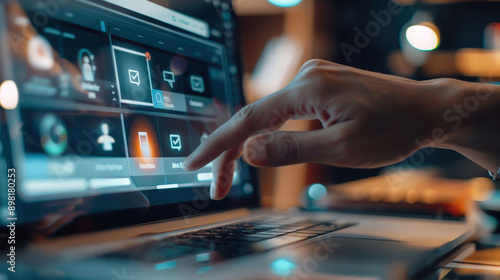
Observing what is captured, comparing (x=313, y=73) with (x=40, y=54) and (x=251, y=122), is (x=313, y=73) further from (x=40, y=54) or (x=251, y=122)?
(x=40, y=54)

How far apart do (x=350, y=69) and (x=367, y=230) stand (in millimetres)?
306

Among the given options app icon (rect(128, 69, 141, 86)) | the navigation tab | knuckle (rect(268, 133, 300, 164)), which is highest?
app icon (rect(128, 69, 141, 86))

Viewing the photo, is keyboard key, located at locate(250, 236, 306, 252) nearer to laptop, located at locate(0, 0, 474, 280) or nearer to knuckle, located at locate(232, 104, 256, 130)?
laptop, located at locate(0, 0, 474, 280)

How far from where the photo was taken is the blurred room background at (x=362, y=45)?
1.33 m

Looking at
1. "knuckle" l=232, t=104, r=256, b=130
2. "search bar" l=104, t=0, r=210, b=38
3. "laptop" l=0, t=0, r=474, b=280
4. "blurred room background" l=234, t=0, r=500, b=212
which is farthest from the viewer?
"blurred room background" l=234, t=0, r=500, b=212

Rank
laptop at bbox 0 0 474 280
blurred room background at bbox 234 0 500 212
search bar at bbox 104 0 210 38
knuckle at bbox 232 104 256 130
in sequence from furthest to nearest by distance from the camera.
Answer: blurred room background at bbox 234 0 500 212, search bar at bbox 104 0 210 38, knuckle at bbox 232 104 256 130, laptop at bbox 0 0 474 280

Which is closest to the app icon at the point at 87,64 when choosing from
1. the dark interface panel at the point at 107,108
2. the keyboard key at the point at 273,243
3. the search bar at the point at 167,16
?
the dark interface panel at the point at 107,108

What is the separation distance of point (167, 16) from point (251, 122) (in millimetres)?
310

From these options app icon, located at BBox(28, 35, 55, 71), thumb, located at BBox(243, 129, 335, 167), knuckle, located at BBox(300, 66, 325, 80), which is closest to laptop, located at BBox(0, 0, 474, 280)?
app icon, located at BBox(28, 35, 55, 71)

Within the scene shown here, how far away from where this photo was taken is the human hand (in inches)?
20.2

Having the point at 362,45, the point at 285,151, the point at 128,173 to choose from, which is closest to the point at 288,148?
the point at 285,151

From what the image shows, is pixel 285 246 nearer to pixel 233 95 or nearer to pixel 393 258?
pixel 393 258

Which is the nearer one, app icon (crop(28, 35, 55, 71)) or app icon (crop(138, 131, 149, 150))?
app icon (crop(28, 35, 55, 71))

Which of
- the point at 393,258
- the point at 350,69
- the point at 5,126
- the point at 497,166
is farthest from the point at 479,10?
the point at 5,126
